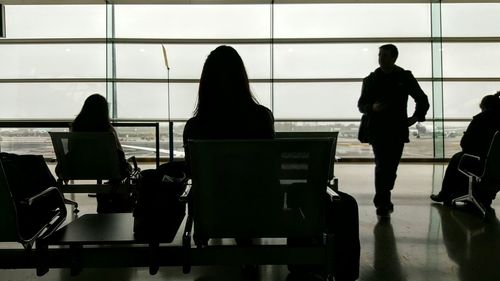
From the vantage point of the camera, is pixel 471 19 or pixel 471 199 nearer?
pixel 471 199

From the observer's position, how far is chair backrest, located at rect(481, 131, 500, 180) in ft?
10.3

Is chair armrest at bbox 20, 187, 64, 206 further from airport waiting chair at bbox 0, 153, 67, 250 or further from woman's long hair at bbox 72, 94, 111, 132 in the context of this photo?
woman's long hair at bbox 72, 94, 111, 132

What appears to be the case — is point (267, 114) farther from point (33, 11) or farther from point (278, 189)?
point (33, 11)

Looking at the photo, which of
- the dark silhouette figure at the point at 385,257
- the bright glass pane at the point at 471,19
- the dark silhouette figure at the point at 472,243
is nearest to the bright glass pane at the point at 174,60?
the bright glass pane at the point at 471,19

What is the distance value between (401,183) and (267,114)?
468 cm

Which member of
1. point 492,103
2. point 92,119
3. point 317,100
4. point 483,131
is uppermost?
point 317,100

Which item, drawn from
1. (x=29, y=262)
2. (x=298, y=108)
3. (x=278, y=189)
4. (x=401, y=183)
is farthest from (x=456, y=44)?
(x=29, y=262)

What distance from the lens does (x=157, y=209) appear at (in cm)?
145

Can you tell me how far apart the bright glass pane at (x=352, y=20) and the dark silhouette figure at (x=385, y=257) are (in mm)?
6267

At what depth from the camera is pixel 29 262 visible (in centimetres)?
141

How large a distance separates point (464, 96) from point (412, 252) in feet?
24.0

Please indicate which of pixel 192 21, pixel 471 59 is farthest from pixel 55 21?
pixel 471 59

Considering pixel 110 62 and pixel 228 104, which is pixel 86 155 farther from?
pixel 110 62

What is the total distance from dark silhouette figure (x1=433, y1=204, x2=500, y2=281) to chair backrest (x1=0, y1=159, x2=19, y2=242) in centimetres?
218
